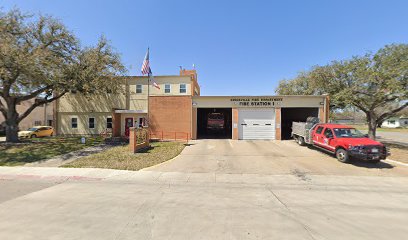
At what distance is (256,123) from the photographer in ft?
65.0

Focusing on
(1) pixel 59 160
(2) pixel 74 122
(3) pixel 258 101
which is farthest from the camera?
(2) pixel 74 122

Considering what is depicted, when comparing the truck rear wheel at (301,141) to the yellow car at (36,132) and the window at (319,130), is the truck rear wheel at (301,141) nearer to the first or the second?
the window at (319,130)

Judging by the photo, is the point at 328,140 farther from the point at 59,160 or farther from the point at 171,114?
the point at 59,160

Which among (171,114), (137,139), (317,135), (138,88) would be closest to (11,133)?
(137,139)

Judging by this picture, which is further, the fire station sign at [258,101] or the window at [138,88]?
the window at [138,88]

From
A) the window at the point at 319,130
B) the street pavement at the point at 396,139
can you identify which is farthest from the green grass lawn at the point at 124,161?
the street pavement at the point at 396,139

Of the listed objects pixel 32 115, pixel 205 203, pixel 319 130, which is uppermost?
pixel 32 115

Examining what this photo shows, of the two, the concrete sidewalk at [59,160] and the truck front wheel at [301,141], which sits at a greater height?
the truck front wheel at [301,141]

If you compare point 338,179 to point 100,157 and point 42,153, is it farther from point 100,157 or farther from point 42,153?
point 42,153

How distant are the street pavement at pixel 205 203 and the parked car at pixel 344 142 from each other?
78cm

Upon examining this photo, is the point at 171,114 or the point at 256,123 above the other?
the point at 171,114

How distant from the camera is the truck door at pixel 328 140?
11.8 m

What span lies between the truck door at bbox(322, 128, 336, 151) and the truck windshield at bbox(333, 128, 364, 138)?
312 mm

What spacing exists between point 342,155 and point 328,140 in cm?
152
